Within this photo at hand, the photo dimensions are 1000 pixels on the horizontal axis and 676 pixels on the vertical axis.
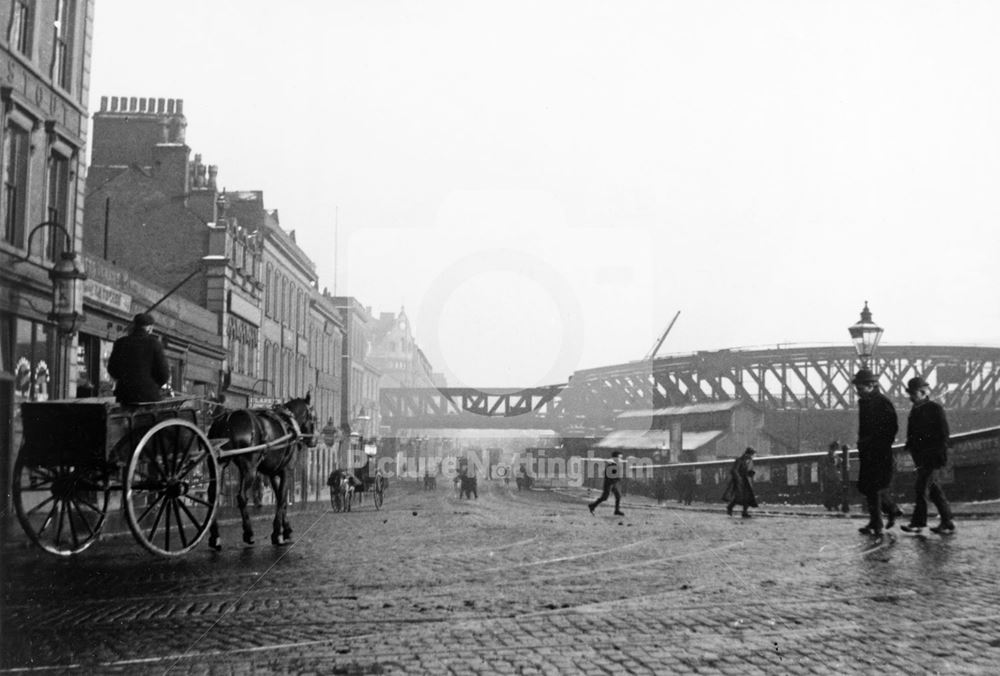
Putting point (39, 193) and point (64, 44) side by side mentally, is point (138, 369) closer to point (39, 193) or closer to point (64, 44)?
point (39, 193)

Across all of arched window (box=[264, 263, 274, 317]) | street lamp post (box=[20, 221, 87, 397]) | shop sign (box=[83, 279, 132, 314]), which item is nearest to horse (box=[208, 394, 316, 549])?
street lamp post (box=[20, 221, 87, 397])

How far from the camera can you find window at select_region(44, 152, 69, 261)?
74.3ft

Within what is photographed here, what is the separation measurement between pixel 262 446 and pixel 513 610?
266 inches

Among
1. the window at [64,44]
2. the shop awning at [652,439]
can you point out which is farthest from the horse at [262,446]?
the shop awning at [652,439]

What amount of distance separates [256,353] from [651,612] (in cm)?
3855

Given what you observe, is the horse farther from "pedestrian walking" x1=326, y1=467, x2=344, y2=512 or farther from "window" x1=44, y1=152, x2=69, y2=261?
"pedestrian walking" x1=326, y1=467, x2=344, y2=512

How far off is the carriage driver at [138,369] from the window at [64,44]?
13395mm

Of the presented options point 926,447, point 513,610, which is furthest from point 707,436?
point 513,610

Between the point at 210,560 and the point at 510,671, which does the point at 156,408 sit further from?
the point at 510,671

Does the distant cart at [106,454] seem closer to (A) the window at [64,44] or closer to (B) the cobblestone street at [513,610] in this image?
(B) the cobblestone street at [513,610]

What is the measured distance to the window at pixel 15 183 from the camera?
68.7ft

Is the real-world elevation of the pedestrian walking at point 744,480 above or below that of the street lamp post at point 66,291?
below

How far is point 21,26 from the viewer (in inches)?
832

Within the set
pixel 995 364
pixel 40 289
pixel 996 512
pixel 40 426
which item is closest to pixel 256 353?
pixel 40 289
